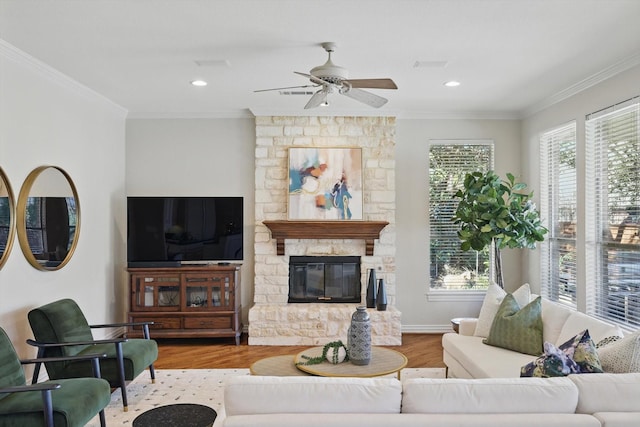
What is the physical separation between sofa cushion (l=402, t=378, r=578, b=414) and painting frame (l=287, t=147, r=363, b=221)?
4.00 metres

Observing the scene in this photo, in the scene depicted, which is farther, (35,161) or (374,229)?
(374,229)

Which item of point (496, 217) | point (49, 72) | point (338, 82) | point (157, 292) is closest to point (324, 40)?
point (338, 82)

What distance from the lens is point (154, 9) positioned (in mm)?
3127

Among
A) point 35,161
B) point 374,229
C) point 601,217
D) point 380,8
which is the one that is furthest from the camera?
point 374,229

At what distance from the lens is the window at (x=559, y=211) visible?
5.14 m

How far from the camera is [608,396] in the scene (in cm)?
205

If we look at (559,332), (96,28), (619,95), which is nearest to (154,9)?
(96,28)

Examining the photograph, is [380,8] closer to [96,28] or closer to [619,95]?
[96,28]

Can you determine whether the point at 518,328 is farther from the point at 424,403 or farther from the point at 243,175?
the point at 243,175

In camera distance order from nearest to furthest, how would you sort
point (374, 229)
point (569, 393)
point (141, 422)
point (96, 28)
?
point (569, 393)
point (141, 422)
point (96, 28)
point (374, 229)

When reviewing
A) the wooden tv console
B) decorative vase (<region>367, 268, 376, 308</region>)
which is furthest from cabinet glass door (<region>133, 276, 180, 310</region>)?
decorative vase (<region>367, 268, 376, 308</region>)

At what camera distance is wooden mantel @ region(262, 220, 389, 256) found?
587cm

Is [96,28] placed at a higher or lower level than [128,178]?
higher

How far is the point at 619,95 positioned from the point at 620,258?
1.38 metres
